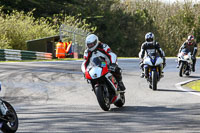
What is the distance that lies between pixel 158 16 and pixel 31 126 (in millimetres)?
68129

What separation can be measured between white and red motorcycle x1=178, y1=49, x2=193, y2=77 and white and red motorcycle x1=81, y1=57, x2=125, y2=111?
9553 mm

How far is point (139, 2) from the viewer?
80938mm

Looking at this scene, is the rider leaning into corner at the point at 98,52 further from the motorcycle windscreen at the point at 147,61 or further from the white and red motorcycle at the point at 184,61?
the white and red motorcycle at the point at 184,61

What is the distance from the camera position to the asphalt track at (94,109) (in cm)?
769

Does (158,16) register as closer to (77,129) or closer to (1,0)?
(1,0)

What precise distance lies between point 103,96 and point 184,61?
10.4 metres

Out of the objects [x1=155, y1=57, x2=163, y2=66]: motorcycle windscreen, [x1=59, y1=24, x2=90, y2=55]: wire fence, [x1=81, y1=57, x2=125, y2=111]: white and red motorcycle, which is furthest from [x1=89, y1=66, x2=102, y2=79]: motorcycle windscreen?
[x1=59, y1=24, x2=90, y2=55]: wire fence

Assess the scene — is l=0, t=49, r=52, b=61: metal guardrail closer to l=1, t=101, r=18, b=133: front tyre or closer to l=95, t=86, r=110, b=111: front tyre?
l=95, t=86, r=110, b=111: front tyre

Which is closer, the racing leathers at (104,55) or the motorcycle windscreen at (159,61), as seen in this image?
the racing leathers at (104,55)

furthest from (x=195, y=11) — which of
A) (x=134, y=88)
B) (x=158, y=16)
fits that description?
(x=134, y=88)

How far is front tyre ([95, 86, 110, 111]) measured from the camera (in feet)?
31.0

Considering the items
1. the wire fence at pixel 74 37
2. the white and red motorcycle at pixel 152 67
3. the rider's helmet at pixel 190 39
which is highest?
the rider's helmet at pixel 190 39

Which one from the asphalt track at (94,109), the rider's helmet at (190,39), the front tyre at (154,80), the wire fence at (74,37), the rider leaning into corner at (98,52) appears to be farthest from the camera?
the wire fence at (74,37)

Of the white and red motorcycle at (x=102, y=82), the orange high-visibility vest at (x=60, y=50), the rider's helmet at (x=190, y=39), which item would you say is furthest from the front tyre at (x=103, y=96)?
the orange high-visibility vest at (x=60, y=50)
